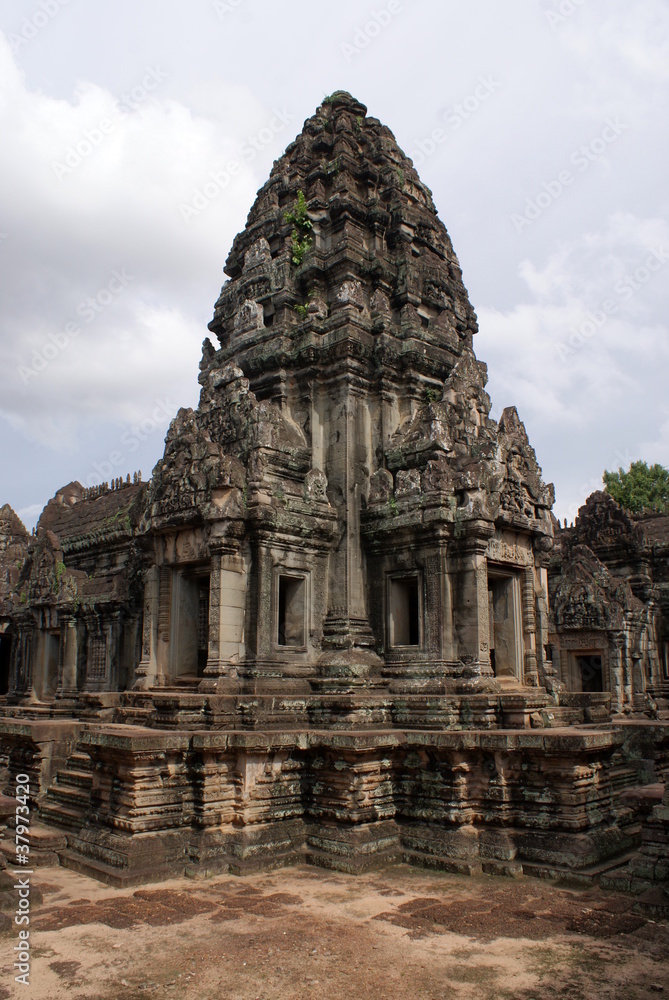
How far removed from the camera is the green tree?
1683 inches

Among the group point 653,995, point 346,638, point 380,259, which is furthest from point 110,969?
point 380,259

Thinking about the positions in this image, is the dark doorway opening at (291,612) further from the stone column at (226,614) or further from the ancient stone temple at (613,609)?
the ancient stone temple at (613,609)

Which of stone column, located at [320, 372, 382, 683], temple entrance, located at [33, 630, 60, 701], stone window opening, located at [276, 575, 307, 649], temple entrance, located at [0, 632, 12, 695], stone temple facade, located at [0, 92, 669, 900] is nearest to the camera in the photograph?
stone temple facade, located at [0, 92, 669, 900]

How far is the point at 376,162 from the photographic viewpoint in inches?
619

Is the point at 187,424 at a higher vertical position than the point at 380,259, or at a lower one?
lower

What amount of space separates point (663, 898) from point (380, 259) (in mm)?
11127

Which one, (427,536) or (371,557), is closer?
(427,536)

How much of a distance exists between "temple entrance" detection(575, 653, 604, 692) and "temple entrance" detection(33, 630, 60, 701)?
1422 centimetres

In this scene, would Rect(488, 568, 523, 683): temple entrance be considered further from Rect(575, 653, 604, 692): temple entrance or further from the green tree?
the green tree

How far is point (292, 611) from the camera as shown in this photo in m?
12.3

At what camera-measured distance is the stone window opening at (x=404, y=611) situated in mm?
12320

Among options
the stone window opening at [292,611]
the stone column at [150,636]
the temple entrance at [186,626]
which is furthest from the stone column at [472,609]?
the stone column at [150,636]

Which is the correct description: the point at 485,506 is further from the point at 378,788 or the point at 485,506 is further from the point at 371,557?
the point at 378,788

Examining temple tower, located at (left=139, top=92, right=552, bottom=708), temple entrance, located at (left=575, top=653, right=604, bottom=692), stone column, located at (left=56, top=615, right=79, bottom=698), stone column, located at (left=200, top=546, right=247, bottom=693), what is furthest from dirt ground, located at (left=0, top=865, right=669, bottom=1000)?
temple entrance, located at (left=575, top=653, right=604, bottom=692)
